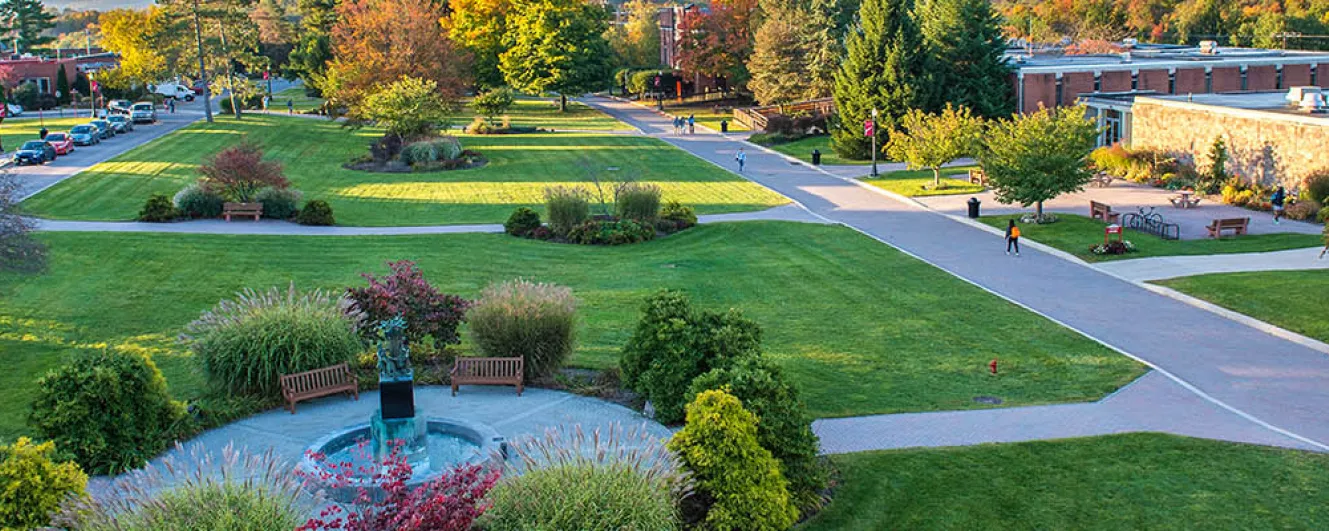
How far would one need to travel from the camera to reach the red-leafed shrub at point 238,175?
40031 mm

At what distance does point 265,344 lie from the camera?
18.1m

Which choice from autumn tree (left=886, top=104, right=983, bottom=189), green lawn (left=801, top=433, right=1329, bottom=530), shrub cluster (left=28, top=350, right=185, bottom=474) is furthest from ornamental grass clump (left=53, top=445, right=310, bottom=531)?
autumn tree (left=886, top=104, right=983, bottom=189)

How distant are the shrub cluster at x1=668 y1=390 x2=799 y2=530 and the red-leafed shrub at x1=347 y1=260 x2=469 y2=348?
7.27 m

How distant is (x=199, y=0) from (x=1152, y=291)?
210 ft

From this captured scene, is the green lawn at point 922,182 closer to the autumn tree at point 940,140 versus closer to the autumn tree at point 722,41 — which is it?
the autumn tree at point 940,140

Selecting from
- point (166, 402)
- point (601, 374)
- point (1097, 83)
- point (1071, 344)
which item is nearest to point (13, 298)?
point (166, 402)

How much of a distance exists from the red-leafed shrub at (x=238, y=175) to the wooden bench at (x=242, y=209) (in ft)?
2.14

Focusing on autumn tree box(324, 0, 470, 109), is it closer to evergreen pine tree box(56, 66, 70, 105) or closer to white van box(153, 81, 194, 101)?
evergreen pine tree box(56, 66, 70, 105)

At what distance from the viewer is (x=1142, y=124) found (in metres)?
46.7

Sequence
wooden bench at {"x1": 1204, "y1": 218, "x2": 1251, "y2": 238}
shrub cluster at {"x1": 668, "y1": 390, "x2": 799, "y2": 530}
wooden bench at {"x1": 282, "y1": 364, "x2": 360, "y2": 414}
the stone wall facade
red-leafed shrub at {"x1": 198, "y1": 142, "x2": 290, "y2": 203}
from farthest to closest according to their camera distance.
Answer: red-leafed shrub at {"x1": 198, "y1": 142, "x2": 290, "y2": 203} → the stone wall facade → wooden bench at {"x1": 1204, "y1": 218, "x2": 1251, "y2": 238} → wooden bench at {"x1": 282, "y1": 364, "x2": 360, "y2": 414} → shrub cluster at {"x1": 668, "y1": 390, "x2": 799, "y2": 530}

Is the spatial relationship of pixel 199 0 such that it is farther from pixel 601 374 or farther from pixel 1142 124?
Answer: pixel 601 374

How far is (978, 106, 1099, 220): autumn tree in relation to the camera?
35625 millimetres

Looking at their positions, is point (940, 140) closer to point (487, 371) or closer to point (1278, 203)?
point (1278, 203)

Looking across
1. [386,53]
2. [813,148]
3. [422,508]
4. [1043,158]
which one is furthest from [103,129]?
[422,508]
